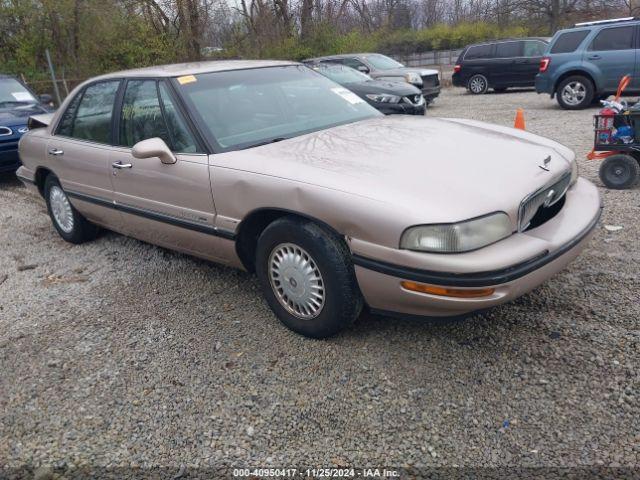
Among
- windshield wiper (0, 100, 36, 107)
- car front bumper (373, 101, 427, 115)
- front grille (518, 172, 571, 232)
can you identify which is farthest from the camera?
car front bumper (373, 101, 427, 115)

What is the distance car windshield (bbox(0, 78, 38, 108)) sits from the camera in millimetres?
9180

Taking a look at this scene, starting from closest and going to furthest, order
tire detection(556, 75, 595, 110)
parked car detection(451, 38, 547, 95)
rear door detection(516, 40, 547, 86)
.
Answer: tire detection(556, 75, 595, 110), rear door detection(516, 40, 547, 86), parked car detection(451, 38, 547, 95)

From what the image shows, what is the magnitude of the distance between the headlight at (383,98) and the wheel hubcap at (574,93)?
13.1 feet

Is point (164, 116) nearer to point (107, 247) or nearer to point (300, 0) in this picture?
point (107, 247)

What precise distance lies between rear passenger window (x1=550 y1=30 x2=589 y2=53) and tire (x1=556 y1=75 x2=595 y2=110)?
1.94 feet

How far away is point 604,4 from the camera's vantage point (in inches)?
1241

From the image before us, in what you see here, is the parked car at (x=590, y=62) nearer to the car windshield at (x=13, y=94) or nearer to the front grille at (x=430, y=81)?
the front grille at (x=430, y=81)

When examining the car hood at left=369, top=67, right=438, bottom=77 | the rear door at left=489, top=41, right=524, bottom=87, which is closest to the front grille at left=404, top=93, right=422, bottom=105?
the car hood at left=369, top=67, right=438, bottom=77

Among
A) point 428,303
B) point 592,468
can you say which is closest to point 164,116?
point 428,303

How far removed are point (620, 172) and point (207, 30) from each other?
17181 mm

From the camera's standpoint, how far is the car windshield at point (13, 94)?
9.18m

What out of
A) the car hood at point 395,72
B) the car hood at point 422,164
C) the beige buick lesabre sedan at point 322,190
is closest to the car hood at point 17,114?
the beige buick lesabre sedan at point 322,190

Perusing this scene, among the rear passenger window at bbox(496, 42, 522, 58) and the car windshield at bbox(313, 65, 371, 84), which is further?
the rear passenger window at bbox(496, 42, 522, 58)

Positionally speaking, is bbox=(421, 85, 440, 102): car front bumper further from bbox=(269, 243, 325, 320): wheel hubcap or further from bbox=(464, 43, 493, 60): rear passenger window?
bbox=(269, 243, 325, 320): wheel hubcap
